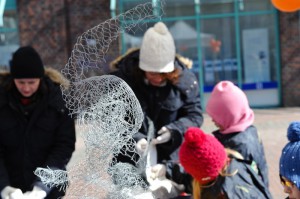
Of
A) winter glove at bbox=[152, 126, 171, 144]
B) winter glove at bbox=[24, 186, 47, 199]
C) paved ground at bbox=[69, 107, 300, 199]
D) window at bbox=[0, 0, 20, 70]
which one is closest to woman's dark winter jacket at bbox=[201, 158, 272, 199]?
winter glove at bbox=[152, 126, 171, 144]

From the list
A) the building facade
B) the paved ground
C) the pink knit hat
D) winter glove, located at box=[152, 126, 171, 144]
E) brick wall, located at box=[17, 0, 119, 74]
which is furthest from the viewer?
brick wall, located at box=[17, 0, 119, 74]

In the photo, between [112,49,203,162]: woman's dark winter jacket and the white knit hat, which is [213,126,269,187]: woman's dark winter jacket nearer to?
[112,49,203,162]: woman's dark winter jacket

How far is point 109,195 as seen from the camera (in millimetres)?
1541

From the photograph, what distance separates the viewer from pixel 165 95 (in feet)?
10.3

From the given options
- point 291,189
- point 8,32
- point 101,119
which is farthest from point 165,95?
point 8,32

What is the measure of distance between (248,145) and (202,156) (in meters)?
0.48

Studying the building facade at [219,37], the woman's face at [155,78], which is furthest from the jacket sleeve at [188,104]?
the building facade at [219,37]

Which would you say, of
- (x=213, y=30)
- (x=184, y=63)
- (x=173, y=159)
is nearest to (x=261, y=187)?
(x=173, y=159)

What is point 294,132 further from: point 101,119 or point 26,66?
point 26,66

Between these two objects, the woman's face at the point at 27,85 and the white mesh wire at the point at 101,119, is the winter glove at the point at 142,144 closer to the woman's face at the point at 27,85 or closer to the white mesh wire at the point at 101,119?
the woman's face at the point at 27,85

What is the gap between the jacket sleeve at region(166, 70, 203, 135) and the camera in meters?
3.16

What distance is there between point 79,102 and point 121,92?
0.14 m

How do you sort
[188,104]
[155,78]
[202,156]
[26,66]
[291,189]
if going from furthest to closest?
[188,104] < [155,78] < [26,66] < [202,156] < [291,189]

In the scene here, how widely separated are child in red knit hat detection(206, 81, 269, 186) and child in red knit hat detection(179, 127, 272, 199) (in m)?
0.25
